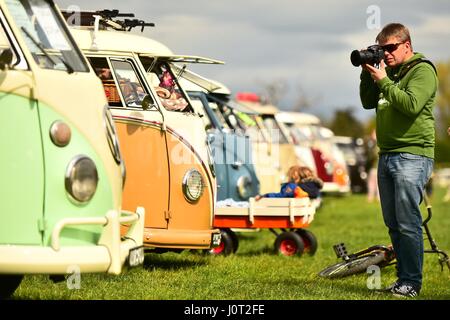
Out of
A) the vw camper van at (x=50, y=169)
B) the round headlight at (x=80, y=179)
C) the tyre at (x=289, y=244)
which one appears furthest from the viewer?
the tyre at (x=289, y=244)

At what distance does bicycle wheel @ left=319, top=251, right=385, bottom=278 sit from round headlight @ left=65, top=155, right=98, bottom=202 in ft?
12.3

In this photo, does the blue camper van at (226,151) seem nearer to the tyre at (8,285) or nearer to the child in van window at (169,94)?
the child in van window at (169,94)

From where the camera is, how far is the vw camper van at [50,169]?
6062 mm

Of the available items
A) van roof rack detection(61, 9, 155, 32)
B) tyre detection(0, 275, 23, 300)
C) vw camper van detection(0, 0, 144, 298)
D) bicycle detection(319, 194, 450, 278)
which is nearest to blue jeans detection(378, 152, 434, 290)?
bicycle detection(319, 194, 450, 278)

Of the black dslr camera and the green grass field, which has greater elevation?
the black dslr camera

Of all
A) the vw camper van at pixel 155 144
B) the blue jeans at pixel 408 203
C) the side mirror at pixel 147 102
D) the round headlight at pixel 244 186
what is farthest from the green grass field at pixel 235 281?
the side mirror at pixel 147 102

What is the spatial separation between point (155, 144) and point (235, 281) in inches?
64.7

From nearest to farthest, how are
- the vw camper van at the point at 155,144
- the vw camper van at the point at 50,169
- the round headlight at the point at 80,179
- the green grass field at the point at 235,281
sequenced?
the vw camper van at the point at 50,169 → the round headlight at the point at 80,179 → the green grass field at the point at 235,281 → the vw camper van at the point at 155,144

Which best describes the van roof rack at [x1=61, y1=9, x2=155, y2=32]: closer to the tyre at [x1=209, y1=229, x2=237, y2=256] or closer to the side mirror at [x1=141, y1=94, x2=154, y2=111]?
the side mirror at [x1=141, y1=94, x2=154, y2=111]

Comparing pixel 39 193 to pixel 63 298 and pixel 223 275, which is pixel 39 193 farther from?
pixel 223 275

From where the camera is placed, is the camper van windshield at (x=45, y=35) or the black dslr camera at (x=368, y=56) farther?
the black dslr camera at (x=368, y=56)

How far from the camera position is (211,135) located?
12336 millimetres

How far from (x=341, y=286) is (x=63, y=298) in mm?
2721

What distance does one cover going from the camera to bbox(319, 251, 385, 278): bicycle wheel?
930 centimetres
